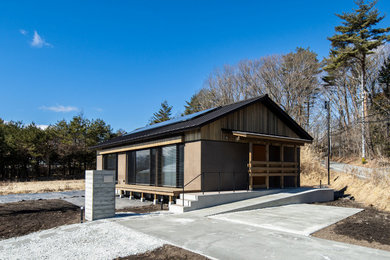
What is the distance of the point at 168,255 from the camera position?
16.3 feet

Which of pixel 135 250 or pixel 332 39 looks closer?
pixel 135 250

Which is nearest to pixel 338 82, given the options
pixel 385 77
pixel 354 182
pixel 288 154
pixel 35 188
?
pixel 385 77

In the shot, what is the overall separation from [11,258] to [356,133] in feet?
98.4

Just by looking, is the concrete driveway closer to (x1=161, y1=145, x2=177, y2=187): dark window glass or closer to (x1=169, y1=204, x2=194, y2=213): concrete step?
(x1=169, y1=204, x2=194, y2=213): concrete step

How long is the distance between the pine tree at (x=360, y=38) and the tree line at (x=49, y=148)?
28650 mm

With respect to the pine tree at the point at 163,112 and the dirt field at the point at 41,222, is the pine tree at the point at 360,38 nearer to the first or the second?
the dirt field at the point at 41,222

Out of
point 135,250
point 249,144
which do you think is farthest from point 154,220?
point 249,144

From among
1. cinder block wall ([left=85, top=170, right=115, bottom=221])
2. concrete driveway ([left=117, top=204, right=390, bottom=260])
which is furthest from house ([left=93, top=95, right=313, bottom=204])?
cinder block wall ([left=85, top=170, right=115, bottom=221])

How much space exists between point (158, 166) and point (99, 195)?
5.43 meters

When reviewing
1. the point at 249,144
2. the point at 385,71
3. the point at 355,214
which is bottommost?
the point at 355,214

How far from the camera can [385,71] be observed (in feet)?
94.4

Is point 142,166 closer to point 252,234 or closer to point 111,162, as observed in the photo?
point 111,162

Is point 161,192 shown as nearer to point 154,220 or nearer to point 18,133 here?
point 154,220

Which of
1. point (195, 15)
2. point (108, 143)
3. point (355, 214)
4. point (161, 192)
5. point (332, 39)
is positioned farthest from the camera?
point (332, 39)
